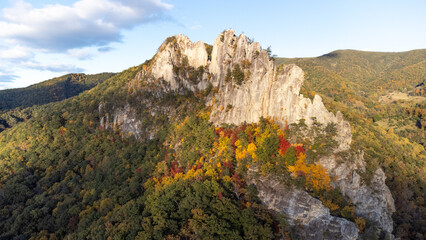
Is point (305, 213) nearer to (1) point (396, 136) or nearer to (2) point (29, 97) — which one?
(1) point (396, 136)

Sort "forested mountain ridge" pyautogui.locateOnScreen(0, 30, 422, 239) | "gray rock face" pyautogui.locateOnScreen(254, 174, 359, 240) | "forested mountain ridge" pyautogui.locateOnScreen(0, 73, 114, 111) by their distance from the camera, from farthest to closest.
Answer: "forested mountain ridge" pyautogui.locateOnScreen(0, 73, 114, 111), "forested mountain ridge" pyautogui.locateOnScreen(0, 30, 422, 239), "gray rock face" pyautogui.locateOnScreen(254, 174, 359, 240)

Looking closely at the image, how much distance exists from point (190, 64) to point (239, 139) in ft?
137

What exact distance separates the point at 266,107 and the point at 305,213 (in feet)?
88.8

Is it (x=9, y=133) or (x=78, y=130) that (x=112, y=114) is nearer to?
(x=78, y=130)

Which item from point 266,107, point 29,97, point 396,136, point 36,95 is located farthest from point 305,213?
point 29,97

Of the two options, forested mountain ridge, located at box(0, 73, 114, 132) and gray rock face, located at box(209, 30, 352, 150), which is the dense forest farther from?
forested mountain ridge, located at box(0, 73, 114, 132)

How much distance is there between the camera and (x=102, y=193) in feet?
213

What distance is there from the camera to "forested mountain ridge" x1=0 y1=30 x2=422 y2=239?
39.1 meters

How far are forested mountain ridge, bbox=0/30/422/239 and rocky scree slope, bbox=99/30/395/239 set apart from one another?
0.89ft

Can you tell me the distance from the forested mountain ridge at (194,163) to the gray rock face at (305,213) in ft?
0.59

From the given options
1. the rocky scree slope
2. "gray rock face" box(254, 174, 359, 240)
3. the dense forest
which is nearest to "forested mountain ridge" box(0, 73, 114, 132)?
the rocky scree slope

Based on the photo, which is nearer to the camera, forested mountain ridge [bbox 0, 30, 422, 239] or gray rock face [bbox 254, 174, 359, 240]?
gray rock face [bbox 254, 174, 359, 240]

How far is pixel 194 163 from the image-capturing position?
59.5 meters

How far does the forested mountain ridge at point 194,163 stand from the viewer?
A: 39094 mm
